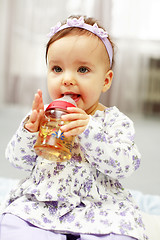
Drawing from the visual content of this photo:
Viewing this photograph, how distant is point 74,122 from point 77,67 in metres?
0.17

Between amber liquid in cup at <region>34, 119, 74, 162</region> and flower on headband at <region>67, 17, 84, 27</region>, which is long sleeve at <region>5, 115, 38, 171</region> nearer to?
amber liquid in cup at <region>34, 119, 74, 162</region>

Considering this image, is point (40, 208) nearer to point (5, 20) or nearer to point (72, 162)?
point (72, 162)

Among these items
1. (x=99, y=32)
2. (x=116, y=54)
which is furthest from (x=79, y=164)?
(x=116, y=54)

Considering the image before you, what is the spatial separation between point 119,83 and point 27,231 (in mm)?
2463

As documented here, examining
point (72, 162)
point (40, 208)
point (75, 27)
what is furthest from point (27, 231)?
point (75, 27)

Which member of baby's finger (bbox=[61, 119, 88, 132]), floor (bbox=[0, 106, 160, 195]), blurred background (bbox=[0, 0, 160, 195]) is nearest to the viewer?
baby's finger (bbox=[61, 119, 88, 132])

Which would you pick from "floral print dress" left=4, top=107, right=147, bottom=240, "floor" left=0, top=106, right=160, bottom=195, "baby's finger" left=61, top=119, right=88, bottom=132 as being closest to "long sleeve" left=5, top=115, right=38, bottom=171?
"floral print dress" left=4, top=107, right=147, bottom=240

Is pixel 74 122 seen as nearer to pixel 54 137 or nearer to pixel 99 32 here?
pixel 54 137

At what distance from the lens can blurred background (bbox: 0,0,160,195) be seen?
9.41 ft

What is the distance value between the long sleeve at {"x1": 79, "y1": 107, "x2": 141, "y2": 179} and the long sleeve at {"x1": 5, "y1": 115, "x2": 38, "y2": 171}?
0.13m

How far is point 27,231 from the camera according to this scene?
27.1 inches

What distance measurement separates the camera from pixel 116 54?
284cm

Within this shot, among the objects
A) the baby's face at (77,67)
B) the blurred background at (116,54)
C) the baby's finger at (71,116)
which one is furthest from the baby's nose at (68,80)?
the blurred background at (116,54)

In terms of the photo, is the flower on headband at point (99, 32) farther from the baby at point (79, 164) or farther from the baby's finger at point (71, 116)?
the baby's finger at point (71, 116)
